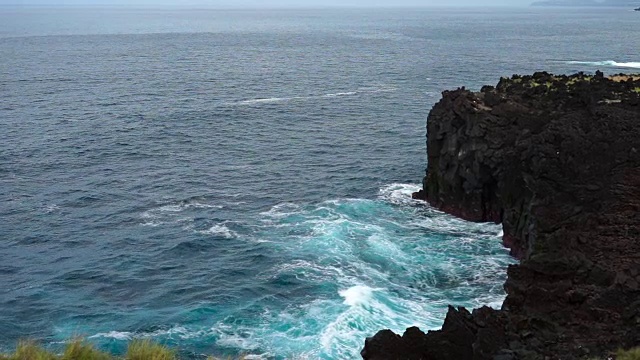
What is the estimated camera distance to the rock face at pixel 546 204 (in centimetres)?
2609

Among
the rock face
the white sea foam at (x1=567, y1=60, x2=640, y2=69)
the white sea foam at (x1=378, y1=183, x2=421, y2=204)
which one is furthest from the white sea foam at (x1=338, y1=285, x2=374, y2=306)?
the white sea foam at (x1=567, y1=60, x2=640, y2=69)

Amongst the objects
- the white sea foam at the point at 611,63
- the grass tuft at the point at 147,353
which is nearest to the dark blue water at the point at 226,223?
the grass tuft at the point at 147,353

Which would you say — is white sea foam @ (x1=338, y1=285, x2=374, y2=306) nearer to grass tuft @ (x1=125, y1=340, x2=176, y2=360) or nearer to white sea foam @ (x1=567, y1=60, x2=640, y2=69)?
grass tuft @ (x1=125, y1=340, x2=176, y2=360)

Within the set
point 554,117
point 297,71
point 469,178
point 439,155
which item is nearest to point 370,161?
point 439,155

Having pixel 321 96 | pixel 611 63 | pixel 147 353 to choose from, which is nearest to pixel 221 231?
pixel 147 353

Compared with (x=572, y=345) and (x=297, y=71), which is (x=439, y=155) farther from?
(x=297, y=71)

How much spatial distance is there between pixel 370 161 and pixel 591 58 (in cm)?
10356

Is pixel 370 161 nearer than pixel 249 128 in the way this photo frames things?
Yes

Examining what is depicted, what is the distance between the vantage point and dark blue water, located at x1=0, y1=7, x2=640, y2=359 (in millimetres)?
38688

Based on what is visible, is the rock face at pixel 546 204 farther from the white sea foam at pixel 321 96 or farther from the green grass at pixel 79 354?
the white sea foam at pixel 321 96

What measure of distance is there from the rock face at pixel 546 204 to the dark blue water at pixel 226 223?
3817 mm

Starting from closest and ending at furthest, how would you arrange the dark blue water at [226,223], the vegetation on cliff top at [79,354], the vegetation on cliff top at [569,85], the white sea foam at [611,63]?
the vegetation on cliff top at [79,354]
the dark blue water at [226,223]
the vegetation on cliff top at [569,85]
the white sea foam at [611,63]

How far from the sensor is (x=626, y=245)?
108ft

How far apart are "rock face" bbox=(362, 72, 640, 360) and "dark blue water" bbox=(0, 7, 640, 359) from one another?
12.5 ft
